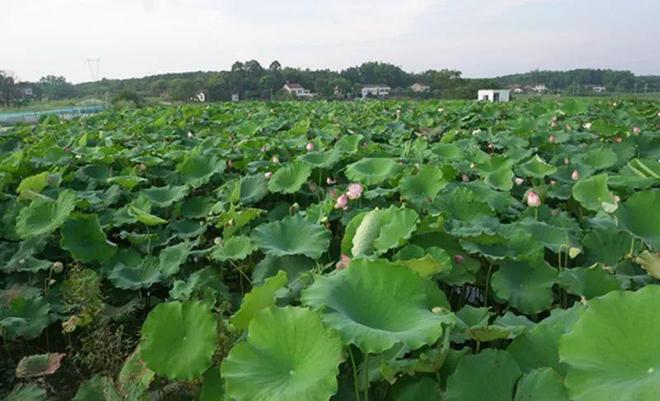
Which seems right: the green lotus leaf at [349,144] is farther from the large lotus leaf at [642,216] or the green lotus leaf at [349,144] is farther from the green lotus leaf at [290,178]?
the large lotus leaf at [642,216]

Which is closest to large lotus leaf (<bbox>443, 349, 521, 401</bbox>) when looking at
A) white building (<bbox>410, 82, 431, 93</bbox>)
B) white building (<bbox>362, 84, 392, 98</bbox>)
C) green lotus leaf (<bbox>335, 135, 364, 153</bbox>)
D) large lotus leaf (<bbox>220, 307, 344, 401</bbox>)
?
large lotus leaf (<bbox>220, 307, 344, 401</bbox>)

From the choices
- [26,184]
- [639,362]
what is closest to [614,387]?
[639,362]

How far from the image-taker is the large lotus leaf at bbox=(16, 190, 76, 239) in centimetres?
242

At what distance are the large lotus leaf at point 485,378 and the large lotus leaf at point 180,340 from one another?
0.61 meters

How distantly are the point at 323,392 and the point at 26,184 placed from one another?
8.64 feet

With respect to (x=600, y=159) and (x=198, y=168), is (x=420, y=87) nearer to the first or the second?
(x=600, y=159)

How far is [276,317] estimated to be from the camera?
1.12 metres

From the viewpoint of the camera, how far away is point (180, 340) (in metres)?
1.42

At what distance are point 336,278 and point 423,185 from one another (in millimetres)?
1165

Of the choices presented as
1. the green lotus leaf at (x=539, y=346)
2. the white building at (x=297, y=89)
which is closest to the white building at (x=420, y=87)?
the white building at (x=297, y=89)

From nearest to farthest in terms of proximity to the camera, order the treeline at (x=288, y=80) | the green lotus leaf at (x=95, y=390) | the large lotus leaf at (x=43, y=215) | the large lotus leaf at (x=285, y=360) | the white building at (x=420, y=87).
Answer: the large lotus leaf at (x=285, y=360) → the green lotus leaf at (x=95, y=390) → the large lotus leaf at (x=43, y=215) → the treeline at (x=288, y=80) → the white building at (x=420, y=87)

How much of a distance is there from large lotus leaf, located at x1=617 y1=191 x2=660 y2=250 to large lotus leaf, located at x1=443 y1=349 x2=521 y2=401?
932 millimetres

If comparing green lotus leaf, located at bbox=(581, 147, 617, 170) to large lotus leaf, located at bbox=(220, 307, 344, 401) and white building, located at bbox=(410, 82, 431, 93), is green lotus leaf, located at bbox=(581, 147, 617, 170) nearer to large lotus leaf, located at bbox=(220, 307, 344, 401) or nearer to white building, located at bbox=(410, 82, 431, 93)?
large lotus leaf, located at bbox=(220, 307, 344, 401)

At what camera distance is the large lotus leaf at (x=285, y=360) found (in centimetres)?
100
